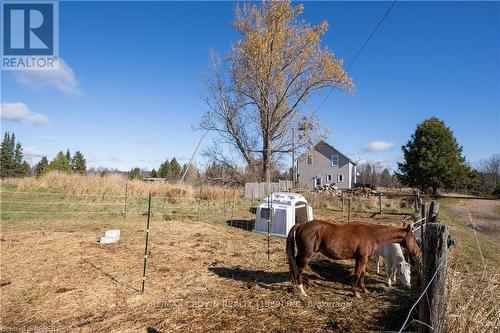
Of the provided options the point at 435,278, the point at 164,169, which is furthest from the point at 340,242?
the point at 164,169

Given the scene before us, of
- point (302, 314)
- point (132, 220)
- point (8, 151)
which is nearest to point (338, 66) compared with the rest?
point (132, 220)

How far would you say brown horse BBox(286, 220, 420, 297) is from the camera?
608 cm

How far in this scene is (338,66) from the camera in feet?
82.9

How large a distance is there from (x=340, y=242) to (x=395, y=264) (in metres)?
1.19

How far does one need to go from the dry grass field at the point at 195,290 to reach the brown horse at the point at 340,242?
20.1 inches

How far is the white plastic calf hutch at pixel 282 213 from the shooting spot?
41.7 feet

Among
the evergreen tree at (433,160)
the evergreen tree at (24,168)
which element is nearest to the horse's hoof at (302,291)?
the evergreen tree at (433,160)

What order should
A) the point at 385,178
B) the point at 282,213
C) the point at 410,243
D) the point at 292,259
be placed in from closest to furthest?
the point at 292,259
the point at 410,243
the point at 282,213
the point at 385,178

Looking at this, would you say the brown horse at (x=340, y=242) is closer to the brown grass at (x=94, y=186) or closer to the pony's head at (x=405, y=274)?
the pony's head at (x=405, y=274)

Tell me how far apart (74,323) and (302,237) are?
12.5 ft

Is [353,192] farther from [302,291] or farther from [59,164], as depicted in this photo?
[59,164]

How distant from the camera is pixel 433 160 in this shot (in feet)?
123

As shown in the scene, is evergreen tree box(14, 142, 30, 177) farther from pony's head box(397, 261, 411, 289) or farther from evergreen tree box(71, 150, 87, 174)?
pony's head box(397, 261, 411, 289)

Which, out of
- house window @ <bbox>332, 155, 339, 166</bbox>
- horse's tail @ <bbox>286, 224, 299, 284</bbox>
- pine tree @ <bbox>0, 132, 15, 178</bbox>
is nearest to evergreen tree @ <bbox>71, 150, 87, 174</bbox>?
pine tree @ <bbox>0, 132, 15, 178</bbox>
